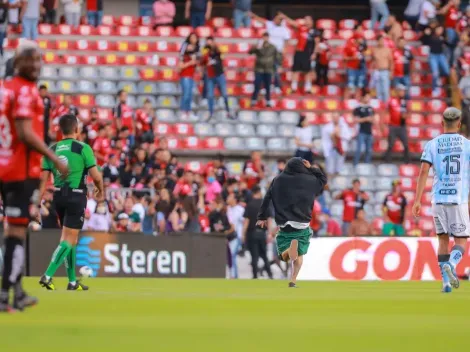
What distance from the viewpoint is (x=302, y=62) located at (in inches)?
1330

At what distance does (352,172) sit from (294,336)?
23.8 meters

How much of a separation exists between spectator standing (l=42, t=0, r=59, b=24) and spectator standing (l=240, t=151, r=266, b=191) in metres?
9.50

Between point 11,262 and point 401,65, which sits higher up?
point 401,65

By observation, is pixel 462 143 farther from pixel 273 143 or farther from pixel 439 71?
pixel 439 71

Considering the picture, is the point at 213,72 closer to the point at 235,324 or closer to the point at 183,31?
the point at 183,31

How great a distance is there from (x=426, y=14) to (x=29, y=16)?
11.5m

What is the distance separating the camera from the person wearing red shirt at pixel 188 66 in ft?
104

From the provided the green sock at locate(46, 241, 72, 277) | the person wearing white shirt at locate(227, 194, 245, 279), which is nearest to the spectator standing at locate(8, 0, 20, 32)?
the person wearing white shirt at locate(227, 194, 245, 279)

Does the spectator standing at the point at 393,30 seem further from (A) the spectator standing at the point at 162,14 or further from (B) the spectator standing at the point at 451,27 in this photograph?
(A) the spectator standing at the point at 162,14

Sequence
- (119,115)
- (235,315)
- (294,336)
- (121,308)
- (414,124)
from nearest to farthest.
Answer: (294,336) < (235,315) < (121,308) < (119,115) < (414,124)

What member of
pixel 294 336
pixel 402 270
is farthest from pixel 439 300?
pixel 402 270

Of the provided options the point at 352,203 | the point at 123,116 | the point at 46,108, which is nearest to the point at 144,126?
the point at 123,116

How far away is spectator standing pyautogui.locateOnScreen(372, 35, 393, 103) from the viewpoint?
32.7 metres

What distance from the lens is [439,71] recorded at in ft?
114
